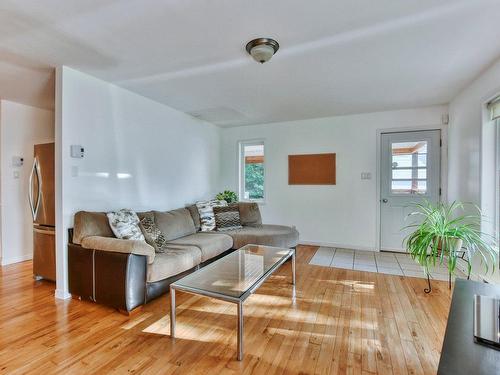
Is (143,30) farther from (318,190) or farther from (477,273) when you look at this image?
(477,273)

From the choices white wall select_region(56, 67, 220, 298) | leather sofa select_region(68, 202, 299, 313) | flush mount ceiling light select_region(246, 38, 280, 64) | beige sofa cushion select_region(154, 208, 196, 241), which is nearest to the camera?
flush mount ceiling light select_region(246, 38, 280, 64)

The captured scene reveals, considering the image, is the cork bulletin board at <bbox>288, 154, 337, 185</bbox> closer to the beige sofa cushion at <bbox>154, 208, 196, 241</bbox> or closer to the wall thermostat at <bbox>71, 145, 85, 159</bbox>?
the beige sofa cushion at <bbox>154, 208, 196, 241</bbox>

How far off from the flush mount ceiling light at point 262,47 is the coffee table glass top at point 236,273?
1.85m

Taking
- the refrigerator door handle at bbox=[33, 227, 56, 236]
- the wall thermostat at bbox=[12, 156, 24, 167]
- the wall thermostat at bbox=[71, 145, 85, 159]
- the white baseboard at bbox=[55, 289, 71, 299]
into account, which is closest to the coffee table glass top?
the white baseboard at bbox=[55, 289, 71, 299]

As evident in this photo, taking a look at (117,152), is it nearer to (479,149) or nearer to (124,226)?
(124,226)

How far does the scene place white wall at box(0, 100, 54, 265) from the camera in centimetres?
374

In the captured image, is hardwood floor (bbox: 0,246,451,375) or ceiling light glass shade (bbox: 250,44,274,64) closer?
hardwood floor (bbox: 0,246,451,375)

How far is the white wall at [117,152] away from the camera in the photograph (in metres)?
2.66

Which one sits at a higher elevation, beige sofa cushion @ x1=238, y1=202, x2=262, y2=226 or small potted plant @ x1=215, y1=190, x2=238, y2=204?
small potted plant @ x1=215, y1=190, x2=238, y2=204

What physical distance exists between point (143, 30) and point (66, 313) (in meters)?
2.49

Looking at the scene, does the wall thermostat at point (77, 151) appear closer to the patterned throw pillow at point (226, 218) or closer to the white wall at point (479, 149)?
the patterned throw pillow at point (226, 218)

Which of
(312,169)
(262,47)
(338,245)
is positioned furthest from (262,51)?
(338,245)

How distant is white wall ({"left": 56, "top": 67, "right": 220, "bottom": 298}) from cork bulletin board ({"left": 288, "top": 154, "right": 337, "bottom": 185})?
177cm

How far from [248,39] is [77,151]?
2.08m
